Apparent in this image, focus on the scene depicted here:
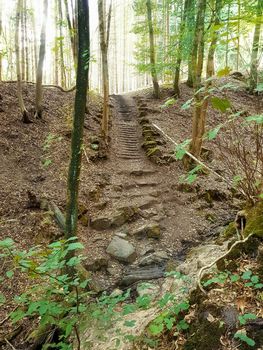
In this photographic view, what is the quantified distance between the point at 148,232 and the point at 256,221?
12.6 feet

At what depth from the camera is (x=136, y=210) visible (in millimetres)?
7023

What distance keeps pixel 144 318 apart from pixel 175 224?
3799mm

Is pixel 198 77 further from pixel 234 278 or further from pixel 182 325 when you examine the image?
pixel 182 325

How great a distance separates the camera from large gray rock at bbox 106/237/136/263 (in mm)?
5648

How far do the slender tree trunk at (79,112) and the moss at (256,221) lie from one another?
7.64ft

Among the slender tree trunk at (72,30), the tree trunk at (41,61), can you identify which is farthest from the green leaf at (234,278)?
the slender tree trunk at (72,30)

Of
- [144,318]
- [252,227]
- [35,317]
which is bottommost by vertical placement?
[35,317]

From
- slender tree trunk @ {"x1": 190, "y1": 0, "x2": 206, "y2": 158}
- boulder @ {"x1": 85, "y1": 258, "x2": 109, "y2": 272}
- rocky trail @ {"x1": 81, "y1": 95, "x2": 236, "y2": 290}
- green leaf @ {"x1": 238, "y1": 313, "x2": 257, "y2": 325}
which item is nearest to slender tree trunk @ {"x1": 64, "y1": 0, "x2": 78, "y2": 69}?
rocky trail @ {"x1": 81, "y1": 95, "x2": 236, "y2": 290}

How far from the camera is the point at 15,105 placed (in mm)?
10109

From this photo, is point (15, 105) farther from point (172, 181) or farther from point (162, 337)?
point (162, 337)

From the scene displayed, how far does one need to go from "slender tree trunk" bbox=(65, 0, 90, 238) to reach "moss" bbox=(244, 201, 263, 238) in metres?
2.33

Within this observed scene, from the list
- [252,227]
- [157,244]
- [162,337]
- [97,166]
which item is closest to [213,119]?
[97,166]

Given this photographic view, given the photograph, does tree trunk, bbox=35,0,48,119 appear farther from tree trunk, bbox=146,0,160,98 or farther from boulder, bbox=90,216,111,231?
boulder, bbox=90,216,111,231

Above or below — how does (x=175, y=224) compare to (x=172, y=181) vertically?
below
